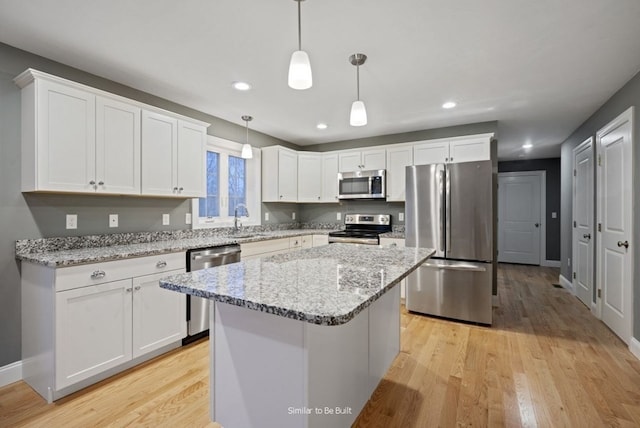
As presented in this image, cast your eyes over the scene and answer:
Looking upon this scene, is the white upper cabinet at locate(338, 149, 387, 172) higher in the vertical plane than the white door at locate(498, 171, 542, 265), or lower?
higher

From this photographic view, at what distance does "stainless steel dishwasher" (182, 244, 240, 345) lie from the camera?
273cm

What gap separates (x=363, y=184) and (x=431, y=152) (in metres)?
1.02

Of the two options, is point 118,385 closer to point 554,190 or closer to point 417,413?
point 417,413

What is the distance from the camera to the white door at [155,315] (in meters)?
2.35

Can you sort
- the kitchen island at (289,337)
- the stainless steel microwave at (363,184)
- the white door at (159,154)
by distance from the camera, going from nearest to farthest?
the kitchen island at (289,337) < the white door at (159,154) < the stainless steel microwave at (363,184)

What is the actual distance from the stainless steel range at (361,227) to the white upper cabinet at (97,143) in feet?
6.58

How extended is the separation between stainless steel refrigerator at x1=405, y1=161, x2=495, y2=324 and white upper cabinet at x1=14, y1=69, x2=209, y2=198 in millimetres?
2567

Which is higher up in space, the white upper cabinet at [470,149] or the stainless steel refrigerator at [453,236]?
the white upper cabinet at [470,149]

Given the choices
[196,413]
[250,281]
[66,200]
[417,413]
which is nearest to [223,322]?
[250,281]

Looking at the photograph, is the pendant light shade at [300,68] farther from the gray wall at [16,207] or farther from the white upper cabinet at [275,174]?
the white upper cabinet at [275,174]

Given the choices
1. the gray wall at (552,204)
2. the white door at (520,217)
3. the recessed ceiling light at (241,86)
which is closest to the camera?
the recessed ceiling light at (241,86)

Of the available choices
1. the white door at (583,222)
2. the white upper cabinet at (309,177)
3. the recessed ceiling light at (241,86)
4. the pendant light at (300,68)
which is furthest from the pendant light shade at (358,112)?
the white door at (583,222)

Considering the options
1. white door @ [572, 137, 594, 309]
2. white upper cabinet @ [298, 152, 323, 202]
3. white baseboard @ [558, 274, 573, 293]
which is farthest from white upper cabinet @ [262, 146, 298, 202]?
white baseboard @ [558, 274, 573, 293]

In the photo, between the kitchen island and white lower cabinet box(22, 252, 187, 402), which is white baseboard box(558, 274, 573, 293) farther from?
white lower cabinet box(22, 252, 187, 402)
